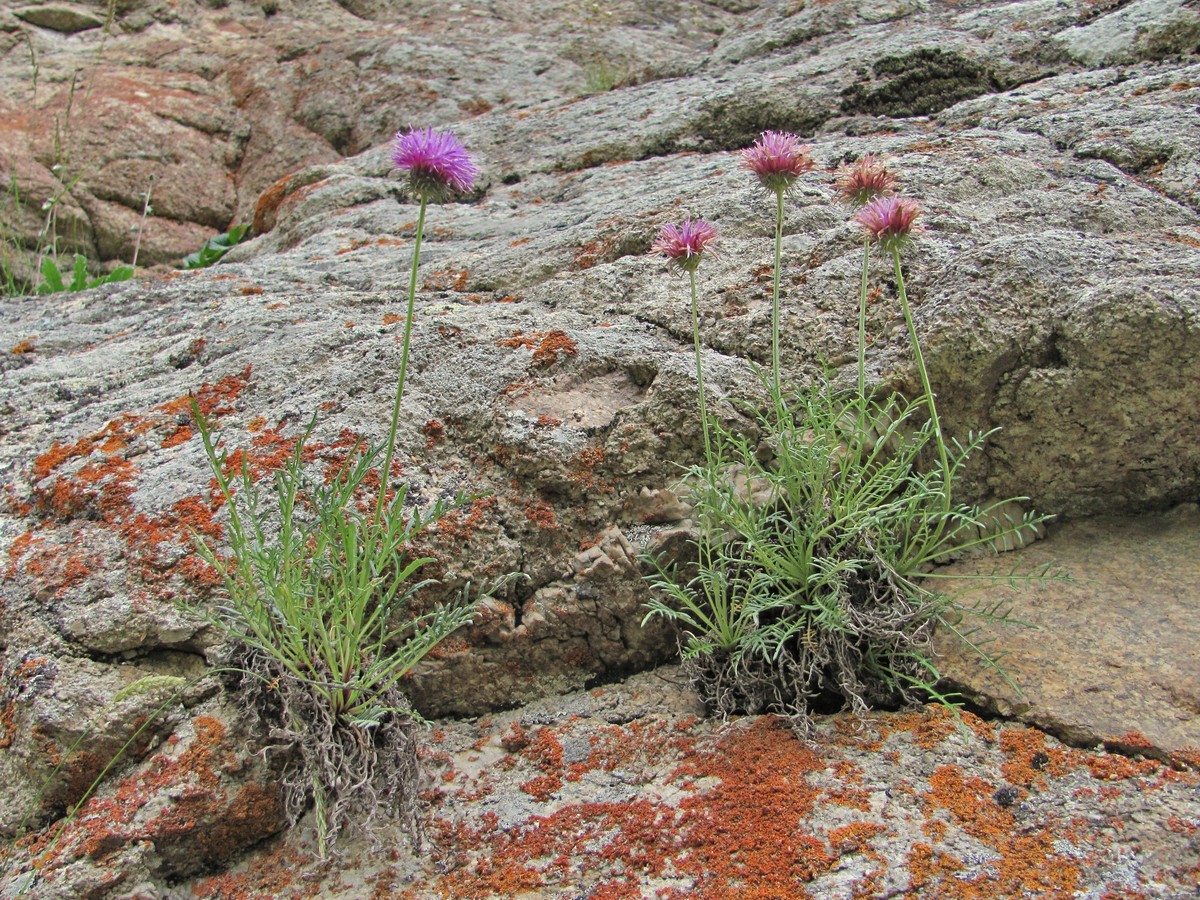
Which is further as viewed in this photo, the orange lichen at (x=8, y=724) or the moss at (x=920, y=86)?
the moss at (x=920, y=86)

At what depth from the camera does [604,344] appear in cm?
272

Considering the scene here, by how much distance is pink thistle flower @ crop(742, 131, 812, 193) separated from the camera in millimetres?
2266

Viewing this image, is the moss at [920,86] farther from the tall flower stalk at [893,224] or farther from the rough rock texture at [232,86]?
the tall flower stalk at [893,224]

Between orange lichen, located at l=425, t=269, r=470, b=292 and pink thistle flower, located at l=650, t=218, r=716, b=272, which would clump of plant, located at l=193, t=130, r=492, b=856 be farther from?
orange lichen, located at l=425, t=269, r=470, b=292

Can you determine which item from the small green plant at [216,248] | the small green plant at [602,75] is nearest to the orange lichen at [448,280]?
the small green plant at [602,75]

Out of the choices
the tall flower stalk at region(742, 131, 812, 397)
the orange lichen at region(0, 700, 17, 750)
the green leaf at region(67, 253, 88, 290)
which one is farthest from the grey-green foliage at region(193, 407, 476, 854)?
the green leaf at region(67, 253, 88, 290)

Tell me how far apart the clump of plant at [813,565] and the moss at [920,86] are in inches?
81.6

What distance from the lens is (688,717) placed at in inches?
82.8

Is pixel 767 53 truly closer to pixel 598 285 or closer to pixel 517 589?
pixel 598 285

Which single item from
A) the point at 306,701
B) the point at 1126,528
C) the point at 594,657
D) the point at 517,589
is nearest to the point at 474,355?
the point at 517,589

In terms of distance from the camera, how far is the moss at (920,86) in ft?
13.0

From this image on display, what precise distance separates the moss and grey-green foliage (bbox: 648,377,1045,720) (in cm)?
241

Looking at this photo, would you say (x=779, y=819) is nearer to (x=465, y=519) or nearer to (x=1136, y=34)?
(x=465, y=519)

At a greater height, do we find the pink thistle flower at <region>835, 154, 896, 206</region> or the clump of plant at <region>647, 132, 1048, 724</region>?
the pink thistle flower at <region>835, 154, 896, 206</region>
